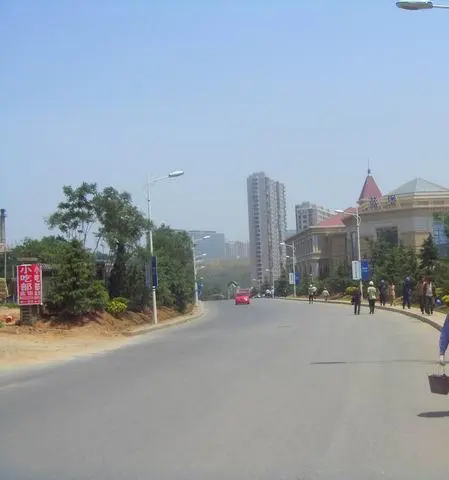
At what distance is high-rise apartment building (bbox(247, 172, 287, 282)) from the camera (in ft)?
528

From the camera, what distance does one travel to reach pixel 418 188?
272 feet

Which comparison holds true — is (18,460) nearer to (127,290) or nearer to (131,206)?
(131,206)

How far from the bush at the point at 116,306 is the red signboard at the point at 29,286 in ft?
14.9

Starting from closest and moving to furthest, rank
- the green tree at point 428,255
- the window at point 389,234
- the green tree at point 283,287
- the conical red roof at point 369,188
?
the green tree at point 428,255, the window at point 389,234, the conical red roof at point 369,188, the green tree at point 283,287

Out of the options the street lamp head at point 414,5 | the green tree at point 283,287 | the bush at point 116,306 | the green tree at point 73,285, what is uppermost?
the street lamp head at point 414,5

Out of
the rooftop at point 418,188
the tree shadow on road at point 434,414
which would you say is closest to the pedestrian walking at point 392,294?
the rooftop at point 418,188

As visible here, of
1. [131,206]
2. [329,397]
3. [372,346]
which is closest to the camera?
[329,397]

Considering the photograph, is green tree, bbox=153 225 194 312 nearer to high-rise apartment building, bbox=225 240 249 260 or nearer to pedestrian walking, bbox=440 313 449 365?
pedestrian walking, bbox=440 313 449 365

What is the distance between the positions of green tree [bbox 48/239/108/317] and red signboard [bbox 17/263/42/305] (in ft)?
2.97

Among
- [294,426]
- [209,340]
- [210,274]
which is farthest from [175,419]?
[210,274]

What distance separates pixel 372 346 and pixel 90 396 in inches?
381

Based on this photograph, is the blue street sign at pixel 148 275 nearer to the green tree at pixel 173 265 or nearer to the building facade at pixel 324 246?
the green tree at pixel 173 265

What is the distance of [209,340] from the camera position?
2452cm

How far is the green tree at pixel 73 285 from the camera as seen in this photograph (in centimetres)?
2844
